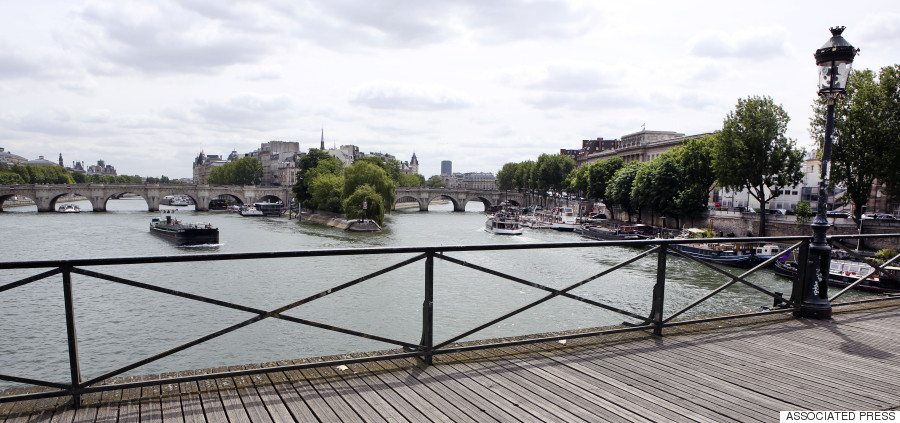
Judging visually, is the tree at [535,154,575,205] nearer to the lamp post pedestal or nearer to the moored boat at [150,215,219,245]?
the moored boat at [150,215,219,245]

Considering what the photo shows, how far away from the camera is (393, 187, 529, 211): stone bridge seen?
4141 inches

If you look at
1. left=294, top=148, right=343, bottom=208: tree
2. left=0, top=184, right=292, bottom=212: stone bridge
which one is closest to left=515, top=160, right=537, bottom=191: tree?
left=294, top=148, right=343, bottom=208: tree

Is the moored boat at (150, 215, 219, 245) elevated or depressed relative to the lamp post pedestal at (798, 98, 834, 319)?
depressed

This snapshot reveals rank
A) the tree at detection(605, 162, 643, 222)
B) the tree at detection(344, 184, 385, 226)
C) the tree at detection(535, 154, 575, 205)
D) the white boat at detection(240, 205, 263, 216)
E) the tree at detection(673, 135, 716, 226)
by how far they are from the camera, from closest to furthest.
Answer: the tree at detection(673, 135, 716, 226), the tree at detection(344, 184, 385, 226), the tree at detection(605, 162, 643, 222), the white boat at detection(240, 205, 263, 216), the tree at detection(535, 154, 575, 205)

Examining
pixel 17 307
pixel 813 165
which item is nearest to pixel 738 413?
pixel 17 307

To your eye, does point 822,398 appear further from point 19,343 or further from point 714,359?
point 19,343

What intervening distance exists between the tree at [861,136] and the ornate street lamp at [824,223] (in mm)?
30038

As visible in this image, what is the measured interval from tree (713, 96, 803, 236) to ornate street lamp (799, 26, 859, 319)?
37950mm

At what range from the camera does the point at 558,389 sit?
4547 millimetres

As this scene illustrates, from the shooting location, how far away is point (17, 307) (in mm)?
21000

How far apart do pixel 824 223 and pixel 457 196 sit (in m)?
103

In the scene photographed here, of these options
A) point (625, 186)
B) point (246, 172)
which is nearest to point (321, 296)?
point (625, 186)

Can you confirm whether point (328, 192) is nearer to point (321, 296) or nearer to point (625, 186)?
point (625, 186)

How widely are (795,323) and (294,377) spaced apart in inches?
239
